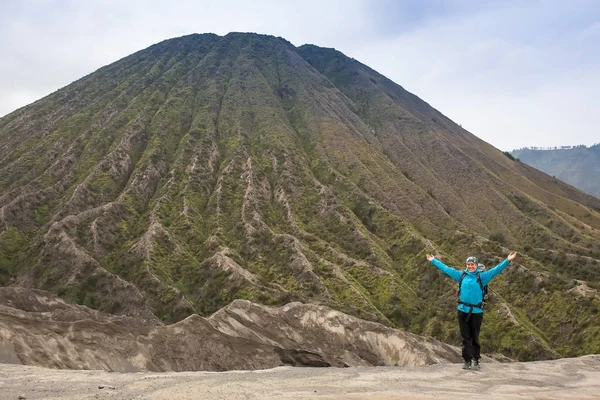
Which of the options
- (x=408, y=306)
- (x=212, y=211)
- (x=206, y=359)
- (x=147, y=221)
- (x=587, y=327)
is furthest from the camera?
(x=212, y=211)

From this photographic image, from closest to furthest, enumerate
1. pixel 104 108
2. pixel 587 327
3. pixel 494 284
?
pixel 587 327
pixel 494 284
pixel 104 108

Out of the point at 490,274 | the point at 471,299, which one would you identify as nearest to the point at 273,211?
the point at 471,299

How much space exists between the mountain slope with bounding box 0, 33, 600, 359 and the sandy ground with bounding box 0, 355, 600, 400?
97.0 feet

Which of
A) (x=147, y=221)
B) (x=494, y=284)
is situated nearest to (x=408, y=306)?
(x=494, y=284)

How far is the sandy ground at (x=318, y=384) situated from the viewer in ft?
35.8

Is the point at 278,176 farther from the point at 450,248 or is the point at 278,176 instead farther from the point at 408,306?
the point at 408,306

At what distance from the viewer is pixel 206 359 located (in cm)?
2188

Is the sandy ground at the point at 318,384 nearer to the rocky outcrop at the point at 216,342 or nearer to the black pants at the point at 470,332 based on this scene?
the black pants at the point at 470,332

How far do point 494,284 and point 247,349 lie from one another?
42403 mm

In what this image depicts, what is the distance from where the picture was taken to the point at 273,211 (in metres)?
69.7

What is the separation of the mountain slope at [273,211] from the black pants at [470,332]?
29.8 meters

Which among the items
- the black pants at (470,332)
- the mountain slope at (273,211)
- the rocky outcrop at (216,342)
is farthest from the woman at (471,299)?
the mountain slope at (273,211)

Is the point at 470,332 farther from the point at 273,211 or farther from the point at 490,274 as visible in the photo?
the point at 273,211

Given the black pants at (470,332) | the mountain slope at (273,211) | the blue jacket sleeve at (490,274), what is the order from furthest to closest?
the mountain slope at (273,211), the black pants at (470,332), the blue jacket sleeve at (490,274)
